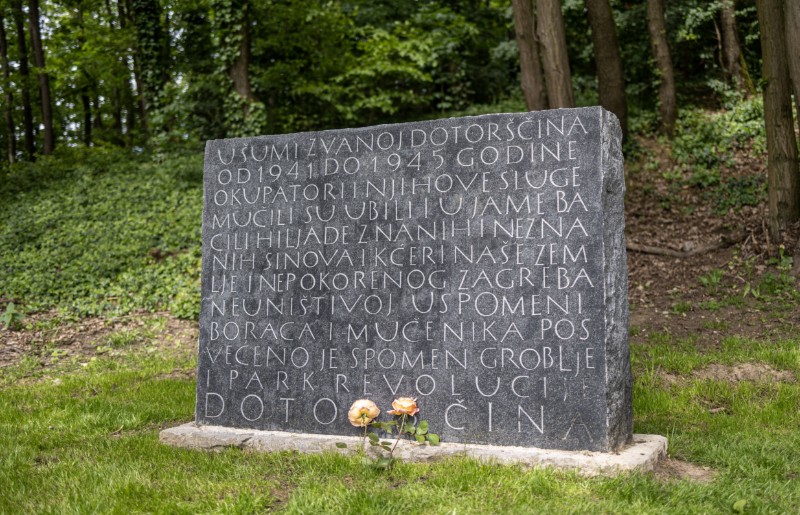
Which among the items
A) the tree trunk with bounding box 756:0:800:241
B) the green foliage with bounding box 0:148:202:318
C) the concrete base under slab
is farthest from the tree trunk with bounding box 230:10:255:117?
the concrete base under slab

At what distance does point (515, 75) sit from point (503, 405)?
18.2 meters

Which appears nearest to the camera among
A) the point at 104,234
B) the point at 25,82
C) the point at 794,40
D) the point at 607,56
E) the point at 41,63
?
the point at 794,40

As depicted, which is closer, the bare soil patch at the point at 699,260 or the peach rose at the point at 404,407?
the peach rose at the point at 404,407

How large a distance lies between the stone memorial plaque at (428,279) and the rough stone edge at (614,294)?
0.02 metres

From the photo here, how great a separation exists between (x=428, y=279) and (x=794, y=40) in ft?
21.8

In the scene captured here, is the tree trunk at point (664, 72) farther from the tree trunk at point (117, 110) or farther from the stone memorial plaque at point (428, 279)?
the tree trunk at point (117, 110)

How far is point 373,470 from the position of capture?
4516mm

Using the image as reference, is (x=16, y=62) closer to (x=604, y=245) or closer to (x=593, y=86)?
(x=593, y=86)

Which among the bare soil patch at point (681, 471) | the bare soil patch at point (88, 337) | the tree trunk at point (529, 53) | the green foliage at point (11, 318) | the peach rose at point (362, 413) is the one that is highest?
the tree trunk at point (529, 53)

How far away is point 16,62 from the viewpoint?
24766 millimetres

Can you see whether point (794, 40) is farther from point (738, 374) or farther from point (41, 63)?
point (41, 63)

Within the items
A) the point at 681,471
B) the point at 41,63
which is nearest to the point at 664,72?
the point at 681,471

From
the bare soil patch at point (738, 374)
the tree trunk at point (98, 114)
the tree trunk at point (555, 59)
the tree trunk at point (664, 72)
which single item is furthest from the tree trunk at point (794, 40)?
the tree trunk at point (98, 114)

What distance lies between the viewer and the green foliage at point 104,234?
1154cm
